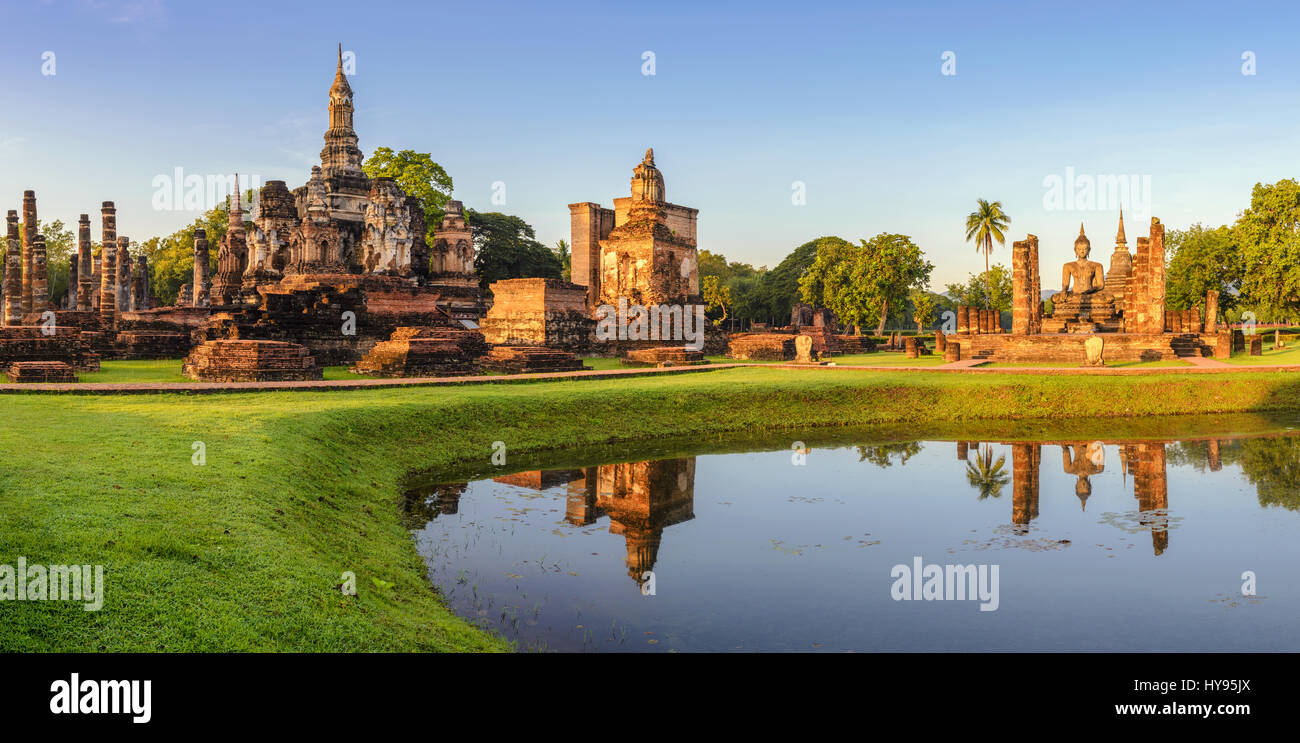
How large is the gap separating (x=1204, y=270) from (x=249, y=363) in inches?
1930

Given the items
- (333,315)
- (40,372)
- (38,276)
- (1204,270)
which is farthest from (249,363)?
(1204,270)

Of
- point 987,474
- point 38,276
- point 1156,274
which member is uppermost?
point 38,276

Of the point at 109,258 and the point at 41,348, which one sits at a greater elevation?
the point at 109,258

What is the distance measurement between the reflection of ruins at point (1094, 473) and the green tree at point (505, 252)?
47.8m

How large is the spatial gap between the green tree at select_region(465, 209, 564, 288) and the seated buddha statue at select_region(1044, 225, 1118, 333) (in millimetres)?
35904

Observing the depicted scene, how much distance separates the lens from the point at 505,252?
194ft

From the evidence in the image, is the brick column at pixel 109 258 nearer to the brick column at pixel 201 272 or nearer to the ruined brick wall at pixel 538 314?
the brick column at pixel 201 272

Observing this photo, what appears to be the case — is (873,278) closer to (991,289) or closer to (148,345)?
(991,289)

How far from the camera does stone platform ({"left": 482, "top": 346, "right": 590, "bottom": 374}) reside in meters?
21.9

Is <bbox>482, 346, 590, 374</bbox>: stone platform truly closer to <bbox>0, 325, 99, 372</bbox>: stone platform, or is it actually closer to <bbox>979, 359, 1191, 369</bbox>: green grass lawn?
<bbox>0, 325, 99, 372</bbox>: stone platform

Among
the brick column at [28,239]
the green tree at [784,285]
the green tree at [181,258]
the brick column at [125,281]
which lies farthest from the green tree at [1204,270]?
the green tree at [181,258]

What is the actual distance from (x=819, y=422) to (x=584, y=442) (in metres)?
5.40
